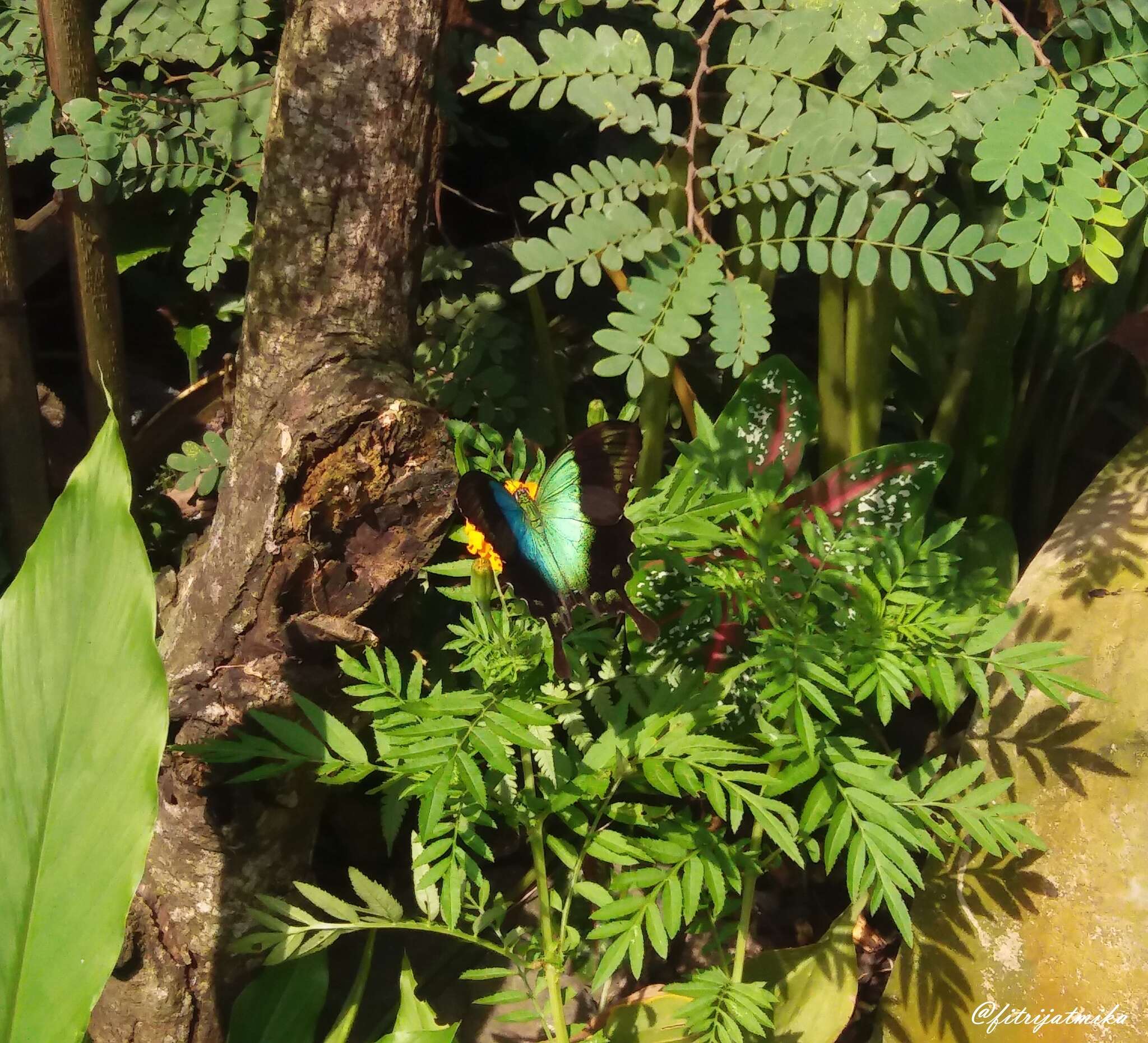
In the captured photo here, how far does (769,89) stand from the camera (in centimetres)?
104

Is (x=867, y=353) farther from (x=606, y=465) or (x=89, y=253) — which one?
(x=89, y=253)

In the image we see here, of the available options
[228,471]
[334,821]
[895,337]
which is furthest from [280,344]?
[895,337]

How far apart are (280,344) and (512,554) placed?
0.49 metres

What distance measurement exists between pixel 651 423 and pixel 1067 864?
0.76 meters

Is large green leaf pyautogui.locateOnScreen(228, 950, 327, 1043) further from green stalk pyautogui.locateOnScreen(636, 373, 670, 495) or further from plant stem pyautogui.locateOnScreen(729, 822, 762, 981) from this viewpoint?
green stalk pyautogui.locateOnScreen(636, 373, 670, 495)

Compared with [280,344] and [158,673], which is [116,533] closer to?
[158,673]

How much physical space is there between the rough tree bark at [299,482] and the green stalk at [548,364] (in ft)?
0.95

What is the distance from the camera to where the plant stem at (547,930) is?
992 mm

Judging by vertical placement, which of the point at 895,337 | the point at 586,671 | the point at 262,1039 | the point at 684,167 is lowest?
the point at 262,1039

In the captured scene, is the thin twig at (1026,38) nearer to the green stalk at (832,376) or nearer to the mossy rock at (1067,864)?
the green stalk at (832,376)

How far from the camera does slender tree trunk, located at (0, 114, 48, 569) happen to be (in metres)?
1.33

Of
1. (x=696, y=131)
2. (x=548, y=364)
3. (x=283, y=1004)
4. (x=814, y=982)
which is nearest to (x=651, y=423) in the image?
(x=548, y=364)

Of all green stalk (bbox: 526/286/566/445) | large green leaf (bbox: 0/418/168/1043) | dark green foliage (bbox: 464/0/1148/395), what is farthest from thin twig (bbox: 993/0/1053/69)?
large green leaf (bbox: 0/418/168/1043)

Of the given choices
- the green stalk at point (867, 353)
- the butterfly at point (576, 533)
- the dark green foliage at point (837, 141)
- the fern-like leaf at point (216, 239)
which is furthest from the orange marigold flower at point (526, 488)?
the fern-like leaf at point (216, 239)
